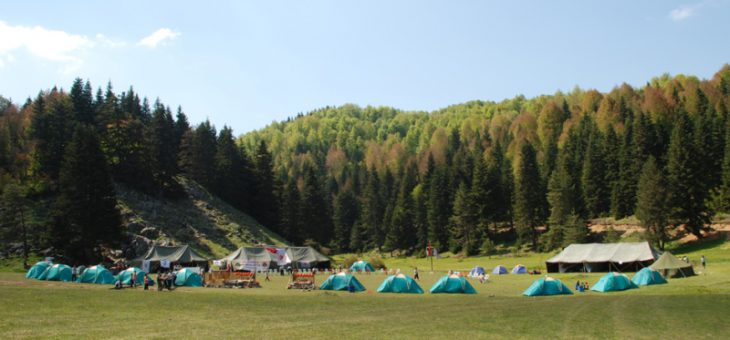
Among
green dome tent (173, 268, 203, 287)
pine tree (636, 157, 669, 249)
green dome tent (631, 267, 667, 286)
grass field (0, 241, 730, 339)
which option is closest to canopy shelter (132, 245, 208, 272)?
green dome tent (173, 268, 203, 287)

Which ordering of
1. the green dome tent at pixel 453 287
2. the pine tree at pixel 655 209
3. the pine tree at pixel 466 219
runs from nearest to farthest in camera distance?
the green dome tent at pixel 453 287 < the pine tree at pixel 655 209 < the pine tree at pixel 466 219

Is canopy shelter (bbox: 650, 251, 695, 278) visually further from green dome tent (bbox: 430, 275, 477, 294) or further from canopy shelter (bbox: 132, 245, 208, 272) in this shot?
canopy shelter (bbox: 132, 245, 208, 272)

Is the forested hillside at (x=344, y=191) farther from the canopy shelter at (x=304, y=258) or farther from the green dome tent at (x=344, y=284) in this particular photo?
the green dome tent at (x=344, y=284)

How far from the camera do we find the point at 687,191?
222ft

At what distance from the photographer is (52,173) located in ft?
240

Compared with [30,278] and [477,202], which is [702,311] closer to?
[30,278]

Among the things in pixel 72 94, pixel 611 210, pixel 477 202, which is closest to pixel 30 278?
pixel 72 94

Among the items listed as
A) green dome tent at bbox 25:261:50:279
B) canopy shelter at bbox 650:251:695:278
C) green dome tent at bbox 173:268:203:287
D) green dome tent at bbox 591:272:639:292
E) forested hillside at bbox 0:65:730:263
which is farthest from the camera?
forested hillside at bbox 0:65:730:263

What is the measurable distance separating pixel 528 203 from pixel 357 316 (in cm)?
7023

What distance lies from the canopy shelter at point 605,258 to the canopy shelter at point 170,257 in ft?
118

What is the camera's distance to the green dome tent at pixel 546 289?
32156 millimetres

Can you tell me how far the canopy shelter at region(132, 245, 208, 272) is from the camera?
55.6 metres

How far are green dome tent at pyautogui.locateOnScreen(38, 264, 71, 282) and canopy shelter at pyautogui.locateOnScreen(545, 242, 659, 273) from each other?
4330 cm

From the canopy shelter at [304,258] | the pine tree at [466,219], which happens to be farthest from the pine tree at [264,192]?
the canopy shelter at [304,258]
